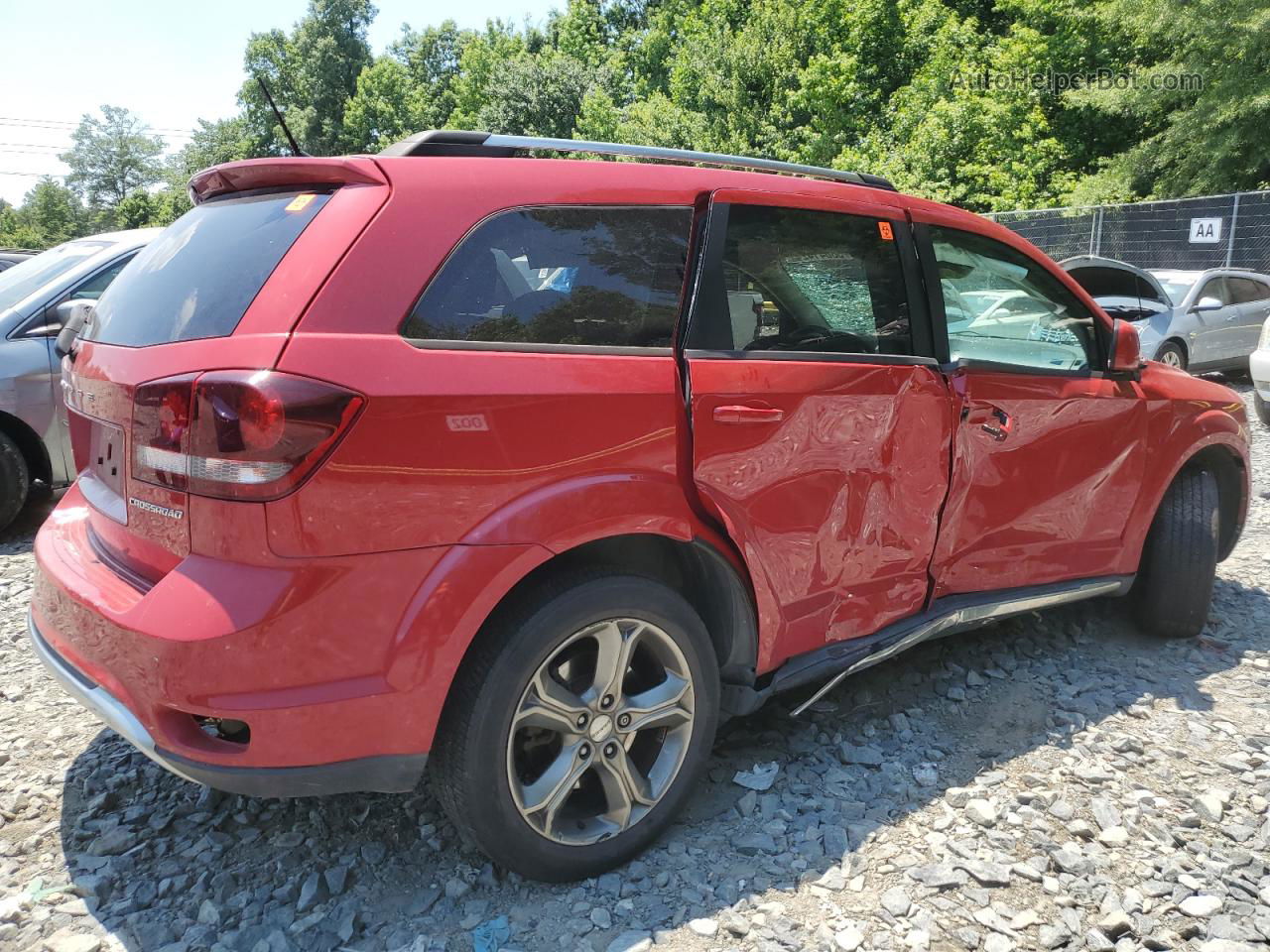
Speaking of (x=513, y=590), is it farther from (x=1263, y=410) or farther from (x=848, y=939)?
(x=1263, y=410)

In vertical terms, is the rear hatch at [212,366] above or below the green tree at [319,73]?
below

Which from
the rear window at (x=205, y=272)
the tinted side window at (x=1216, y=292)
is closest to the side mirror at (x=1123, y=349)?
the rear window at (x=205, y=272)

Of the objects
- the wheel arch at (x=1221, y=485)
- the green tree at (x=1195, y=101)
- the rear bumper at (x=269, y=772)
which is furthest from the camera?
the green tree at (x=1195, y=101)

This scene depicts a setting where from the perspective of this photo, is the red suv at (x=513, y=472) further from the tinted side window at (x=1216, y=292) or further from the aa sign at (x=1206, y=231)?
the aa sign at (x=1206, y=231)

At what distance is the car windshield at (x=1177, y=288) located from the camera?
11352 mm

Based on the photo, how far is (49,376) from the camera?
5406 millimetres

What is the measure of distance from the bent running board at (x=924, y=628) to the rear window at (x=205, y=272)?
1.76 m

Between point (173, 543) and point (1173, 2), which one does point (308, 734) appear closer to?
point (173, 543)

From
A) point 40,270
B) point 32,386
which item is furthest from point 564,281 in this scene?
point 40,270

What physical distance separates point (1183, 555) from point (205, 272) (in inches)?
150

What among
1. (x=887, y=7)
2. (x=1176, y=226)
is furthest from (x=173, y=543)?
(x=887, y=7)

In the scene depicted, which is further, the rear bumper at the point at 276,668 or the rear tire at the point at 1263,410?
the rear tire at the point at 1263,410

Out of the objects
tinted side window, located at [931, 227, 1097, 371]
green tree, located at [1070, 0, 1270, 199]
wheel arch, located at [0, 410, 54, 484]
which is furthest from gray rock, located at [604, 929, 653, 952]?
green tree, located at [1070, 0, 1270, 199]

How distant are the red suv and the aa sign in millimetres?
14567
